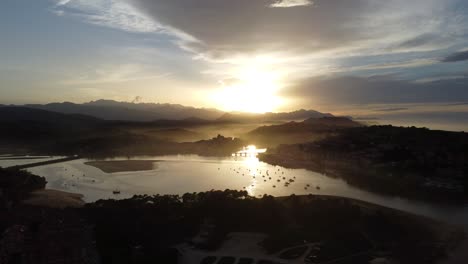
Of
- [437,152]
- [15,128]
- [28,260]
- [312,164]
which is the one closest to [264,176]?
[312,164]

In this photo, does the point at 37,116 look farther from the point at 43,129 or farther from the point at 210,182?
the point at 210,182

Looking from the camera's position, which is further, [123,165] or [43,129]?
[43,129]

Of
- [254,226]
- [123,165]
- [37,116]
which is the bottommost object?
[254,226]

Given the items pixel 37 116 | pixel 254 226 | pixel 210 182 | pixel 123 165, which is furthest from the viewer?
pixel 37 116

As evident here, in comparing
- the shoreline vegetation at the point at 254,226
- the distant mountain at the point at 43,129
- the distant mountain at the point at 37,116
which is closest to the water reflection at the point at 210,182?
the shoreline vegetation at the point at 254,226

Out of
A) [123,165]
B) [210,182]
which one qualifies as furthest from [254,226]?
[123,165]

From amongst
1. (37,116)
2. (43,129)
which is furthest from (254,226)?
(37,116)

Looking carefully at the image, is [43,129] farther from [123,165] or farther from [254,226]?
[254,226]

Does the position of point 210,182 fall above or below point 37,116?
below

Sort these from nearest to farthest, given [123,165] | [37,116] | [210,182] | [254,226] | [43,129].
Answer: [254,226] → [210,182] → [123,165] → [43,129] → [37,116]

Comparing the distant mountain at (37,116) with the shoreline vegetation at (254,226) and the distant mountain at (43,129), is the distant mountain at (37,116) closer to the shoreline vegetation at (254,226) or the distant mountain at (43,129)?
the distant mountain at (43,129)
